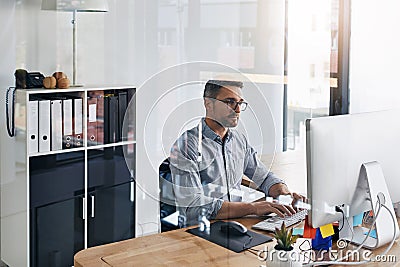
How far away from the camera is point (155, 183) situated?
11.7 ft

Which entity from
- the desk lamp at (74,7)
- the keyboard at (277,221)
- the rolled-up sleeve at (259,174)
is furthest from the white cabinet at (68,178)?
the keyboard at (277,221)

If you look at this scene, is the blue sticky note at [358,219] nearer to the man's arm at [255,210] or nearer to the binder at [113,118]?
the man's arm at [255,210]

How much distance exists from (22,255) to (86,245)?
36 centimetres

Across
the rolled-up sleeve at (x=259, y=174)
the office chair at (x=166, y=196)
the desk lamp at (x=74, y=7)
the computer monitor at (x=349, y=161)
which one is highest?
the desk lamp at (x=74, y=7)

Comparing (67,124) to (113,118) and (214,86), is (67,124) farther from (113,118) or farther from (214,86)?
(214,86)

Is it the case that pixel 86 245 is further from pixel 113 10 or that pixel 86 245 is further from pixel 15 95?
pixel 113 10

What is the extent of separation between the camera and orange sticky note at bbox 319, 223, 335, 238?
187 cm

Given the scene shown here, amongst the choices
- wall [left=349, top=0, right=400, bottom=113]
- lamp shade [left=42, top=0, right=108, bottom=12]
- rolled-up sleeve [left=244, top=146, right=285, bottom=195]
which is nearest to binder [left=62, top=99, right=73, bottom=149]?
lamp shade [left=42, top=0, right=108, bottom=12]

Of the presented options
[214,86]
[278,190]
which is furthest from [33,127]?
[278,190]

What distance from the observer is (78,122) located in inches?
122

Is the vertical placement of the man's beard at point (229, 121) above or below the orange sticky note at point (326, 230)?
above

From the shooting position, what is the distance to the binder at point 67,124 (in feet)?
9.95

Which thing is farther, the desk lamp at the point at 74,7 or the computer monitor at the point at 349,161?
the desk lamp at the point at 74,7

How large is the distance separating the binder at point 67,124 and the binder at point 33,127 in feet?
0.51
